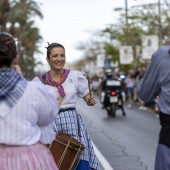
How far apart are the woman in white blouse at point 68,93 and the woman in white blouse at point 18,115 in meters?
1.84

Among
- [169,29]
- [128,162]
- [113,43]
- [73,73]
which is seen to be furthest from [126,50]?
[73,73]

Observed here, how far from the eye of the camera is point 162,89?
431 cm

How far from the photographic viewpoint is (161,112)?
170 inches

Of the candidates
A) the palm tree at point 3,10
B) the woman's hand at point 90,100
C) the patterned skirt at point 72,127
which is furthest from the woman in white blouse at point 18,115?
the palm tree at point 3,10

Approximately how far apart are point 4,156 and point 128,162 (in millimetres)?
6039

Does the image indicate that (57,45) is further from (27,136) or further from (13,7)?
(13,7)

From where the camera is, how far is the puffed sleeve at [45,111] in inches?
148

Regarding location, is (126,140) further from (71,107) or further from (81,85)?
(71,107)

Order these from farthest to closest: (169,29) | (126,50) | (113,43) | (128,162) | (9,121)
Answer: (113,43) → (126,50) → (169,29) → (128,162) → (9,121)

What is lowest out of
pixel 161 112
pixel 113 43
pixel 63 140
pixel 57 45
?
pixel 113 43

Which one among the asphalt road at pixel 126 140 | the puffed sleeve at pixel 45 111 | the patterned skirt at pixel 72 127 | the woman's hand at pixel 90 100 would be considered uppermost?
the puffed sleeve at pixel 45 111

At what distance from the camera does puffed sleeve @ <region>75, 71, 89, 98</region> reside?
594cm

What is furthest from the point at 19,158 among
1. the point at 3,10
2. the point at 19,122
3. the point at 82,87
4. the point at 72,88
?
the point at 3,10

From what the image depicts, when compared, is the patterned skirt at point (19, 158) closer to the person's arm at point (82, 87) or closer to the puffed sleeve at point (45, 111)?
the puffed sleeve at point (45, 111)
